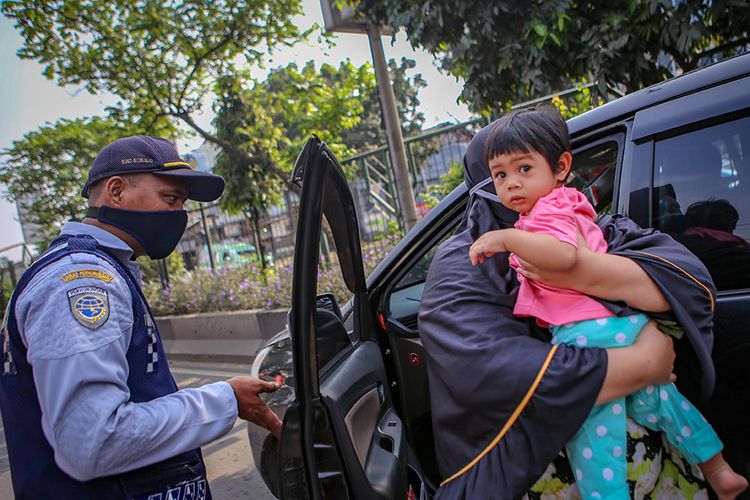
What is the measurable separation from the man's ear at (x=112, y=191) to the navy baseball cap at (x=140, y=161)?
2cm

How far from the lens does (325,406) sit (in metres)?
1.35

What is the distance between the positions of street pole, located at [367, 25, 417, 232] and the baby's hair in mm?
4197

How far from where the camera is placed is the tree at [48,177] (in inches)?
467

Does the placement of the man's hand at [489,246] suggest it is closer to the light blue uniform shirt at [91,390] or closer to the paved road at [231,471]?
the light blue uniform shirt at [91,390]

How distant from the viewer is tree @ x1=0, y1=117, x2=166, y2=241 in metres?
11.9

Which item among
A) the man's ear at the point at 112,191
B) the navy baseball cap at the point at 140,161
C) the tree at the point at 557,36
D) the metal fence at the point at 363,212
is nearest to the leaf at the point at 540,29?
the tree at the point at 557,36

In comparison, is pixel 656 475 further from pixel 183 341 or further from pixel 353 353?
pixel 183 341

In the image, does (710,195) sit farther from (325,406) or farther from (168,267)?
(168,267)

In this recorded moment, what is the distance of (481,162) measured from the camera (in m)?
1.60

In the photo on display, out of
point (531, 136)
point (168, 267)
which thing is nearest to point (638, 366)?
point (531, 136)

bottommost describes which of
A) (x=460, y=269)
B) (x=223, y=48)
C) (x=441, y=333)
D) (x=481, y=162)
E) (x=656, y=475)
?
(x=656, y=475)

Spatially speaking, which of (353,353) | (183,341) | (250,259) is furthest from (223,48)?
(353,353)

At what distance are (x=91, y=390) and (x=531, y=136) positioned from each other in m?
1.20

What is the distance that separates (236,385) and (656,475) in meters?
1.11
